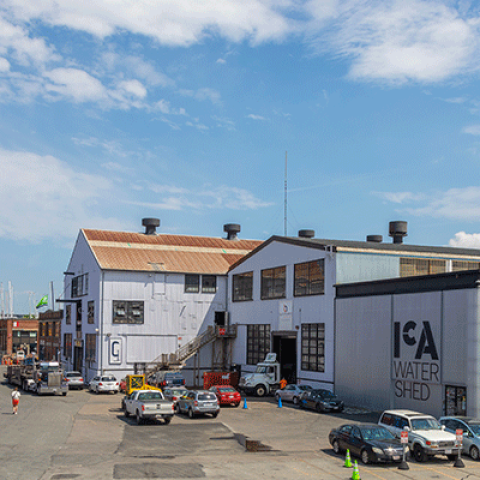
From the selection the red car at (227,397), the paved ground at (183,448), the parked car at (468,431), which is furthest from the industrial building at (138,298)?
the parked car at (468,431)

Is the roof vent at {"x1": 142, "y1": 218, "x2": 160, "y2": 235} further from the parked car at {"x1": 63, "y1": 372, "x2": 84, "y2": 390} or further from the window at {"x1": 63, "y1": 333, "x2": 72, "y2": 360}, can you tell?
the parked car at {"x1": 63, "y1": 372, "x2": 84, "y2": 390}

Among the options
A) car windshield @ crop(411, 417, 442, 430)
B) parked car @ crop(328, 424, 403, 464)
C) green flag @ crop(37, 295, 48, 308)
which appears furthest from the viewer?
green flag @ crop(37, 295, 48, 308)

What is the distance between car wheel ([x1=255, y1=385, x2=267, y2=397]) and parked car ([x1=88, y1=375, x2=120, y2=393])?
12.2 meters

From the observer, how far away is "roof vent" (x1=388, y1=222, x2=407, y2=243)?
6116 centimetres

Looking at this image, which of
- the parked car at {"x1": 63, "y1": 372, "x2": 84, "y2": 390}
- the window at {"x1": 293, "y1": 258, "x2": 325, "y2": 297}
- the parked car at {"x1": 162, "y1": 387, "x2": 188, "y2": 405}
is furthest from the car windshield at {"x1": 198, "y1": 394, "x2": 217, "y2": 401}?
the parked car at {"x1": 63, "y1": 372, "x2": 84, "y2": 390}

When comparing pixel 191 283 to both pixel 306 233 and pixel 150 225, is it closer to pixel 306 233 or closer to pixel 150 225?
pixel 150 225

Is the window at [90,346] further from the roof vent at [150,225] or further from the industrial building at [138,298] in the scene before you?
the roof vent at [150,225]

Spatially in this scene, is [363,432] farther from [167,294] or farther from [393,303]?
[167,294]

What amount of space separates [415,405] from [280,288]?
64.8ft

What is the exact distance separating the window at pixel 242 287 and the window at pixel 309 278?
9231 millimetres

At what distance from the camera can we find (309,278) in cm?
5094

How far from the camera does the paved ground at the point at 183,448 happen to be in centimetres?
2239

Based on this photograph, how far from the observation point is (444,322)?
3616cm

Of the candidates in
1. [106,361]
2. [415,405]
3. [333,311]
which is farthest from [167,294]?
[415,405]
